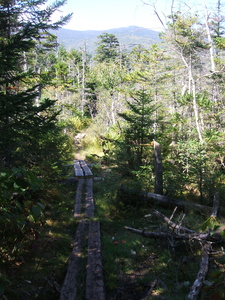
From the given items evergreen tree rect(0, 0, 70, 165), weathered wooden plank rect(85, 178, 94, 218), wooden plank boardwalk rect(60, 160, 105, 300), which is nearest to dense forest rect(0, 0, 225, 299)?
evergreen tree rect(0, 0, 70, 165)

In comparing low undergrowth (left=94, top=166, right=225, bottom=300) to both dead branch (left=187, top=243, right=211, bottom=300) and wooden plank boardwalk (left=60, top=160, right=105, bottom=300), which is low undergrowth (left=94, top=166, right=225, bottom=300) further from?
wooden plank boardwalk (left=60, top=160, right=105, bottom=300)

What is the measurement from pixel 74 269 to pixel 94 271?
0.35 metres

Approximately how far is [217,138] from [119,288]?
8273mm

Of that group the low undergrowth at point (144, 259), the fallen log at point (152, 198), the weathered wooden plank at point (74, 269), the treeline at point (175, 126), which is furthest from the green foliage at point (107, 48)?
the weathered wooden plank at point (74, 269)

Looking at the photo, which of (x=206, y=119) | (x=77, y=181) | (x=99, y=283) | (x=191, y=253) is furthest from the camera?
(x=206, y=119)

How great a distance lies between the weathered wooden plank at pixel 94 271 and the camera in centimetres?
330

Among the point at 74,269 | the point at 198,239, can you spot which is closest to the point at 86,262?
the point at 74,269

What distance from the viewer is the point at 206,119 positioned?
527 inches

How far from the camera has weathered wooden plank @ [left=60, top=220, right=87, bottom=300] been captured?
3297mm

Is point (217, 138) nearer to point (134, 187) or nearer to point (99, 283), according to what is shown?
point (134, 187)

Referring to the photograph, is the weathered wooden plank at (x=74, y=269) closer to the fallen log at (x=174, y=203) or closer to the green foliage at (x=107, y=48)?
the fallen log at (x=174, y=203)

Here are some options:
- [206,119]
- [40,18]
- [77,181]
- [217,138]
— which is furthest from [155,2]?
[77,181]

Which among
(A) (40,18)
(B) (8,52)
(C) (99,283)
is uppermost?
(A) (40,18)

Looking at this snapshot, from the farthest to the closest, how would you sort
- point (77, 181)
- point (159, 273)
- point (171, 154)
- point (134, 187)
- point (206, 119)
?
point (206, 119) → point (171, 154) → point (77, 181) → point (134, 187) → point (159, 273)
